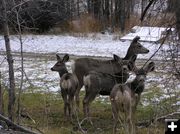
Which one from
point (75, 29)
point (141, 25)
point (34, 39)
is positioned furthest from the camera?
point (75, 29)

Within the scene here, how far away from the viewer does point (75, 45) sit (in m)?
26.4

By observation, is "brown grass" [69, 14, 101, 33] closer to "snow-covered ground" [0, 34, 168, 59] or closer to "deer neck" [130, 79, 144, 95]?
"snow-covered ground" [0, 34, 168, 59]

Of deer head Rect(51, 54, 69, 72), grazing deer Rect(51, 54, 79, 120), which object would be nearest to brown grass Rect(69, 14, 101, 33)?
deer head Rect(51, 54, 69, 72)

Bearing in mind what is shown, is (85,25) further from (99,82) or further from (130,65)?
(130,65)

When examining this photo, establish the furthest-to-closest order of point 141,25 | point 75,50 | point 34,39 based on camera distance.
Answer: point 34,39 → point 75,50 → point 141,25

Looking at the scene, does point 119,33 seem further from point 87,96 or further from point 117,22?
A: point 87,96

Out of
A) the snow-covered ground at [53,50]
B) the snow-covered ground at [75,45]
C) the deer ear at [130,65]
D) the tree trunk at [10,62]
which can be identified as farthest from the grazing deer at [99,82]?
the snow-covered ground at [75,45]

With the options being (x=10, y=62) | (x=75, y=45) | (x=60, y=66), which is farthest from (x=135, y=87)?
(x=75, y=45)

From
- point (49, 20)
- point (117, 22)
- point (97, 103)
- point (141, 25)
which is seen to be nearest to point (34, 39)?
point (49, 20)

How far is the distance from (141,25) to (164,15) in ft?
2.49

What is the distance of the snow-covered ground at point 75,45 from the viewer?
23.7 meters

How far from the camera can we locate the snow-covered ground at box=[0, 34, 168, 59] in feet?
77.6

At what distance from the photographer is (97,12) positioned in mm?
33531

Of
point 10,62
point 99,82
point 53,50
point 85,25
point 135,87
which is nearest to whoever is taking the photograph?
point 10,62
